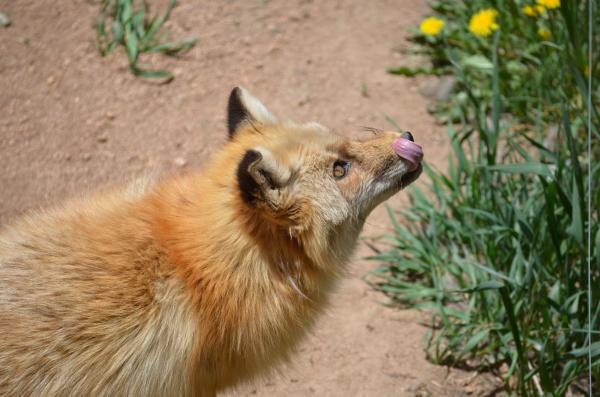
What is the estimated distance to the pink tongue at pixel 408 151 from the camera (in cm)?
376

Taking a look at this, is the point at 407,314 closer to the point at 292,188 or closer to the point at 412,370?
the point at 412,370

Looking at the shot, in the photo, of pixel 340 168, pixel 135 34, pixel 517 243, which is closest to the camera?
pixel 340 168

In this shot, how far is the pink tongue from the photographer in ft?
12.3

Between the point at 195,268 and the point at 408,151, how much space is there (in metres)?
1.40

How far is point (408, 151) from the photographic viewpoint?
376 centimetres

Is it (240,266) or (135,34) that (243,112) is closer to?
(240,266)

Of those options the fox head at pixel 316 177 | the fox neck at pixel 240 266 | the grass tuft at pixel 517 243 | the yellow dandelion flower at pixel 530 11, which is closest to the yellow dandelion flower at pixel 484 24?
the yellow dandelion flower at pixel 530 11

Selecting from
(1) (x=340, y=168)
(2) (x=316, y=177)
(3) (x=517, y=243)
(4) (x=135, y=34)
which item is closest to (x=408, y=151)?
(1) (x=340, y=168)

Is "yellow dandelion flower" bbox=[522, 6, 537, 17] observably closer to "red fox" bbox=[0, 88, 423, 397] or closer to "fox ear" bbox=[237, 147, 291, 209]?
"red fox" bbox=[0, 88, 423, 397]

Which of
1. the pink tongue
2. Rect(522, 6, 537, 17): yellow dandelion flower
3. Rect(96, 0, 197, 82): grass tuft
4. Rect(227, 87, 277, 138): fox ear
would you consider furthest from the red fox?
Rect(522, 6, 537, 17): yellow dandelion flower

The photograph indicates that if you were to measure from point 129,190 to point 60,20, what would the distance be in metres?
3.33

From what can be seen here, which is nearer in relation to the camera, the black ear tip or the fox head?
the fox head

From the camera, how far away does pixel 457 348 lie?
15.7 ft

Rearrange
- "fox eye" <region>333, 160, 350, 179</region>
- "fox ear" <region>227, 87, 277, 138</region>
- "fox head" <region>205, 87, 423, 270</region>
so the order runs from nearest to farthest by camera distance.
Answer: "fox head" <region>205, 87, 423, 270</region>, "fox eye" <region>333, 160, 350, 179</region>, "fox ear" <region>227, 87, 277, 138</region>
